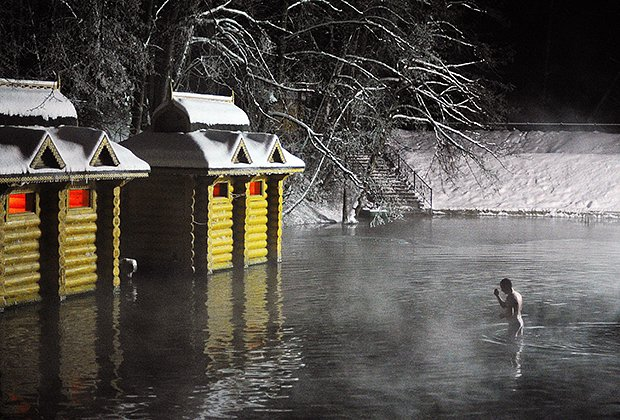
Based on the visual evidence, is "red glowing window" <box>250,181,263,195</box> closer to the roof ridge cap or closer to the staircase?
the roof ridge cap

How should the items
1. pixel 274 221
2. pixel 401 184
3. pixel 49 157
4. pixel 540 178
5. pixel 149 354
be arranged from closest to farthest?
pixel 149 354, pixel 49 157, pixel 274 221, pixel 401 184, pixel 540 178

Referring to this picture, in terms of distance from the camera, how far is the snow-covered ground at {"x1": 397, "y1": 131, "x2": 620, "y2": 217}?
48.0 metres

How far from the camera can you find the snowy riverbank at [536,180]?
4741 cm

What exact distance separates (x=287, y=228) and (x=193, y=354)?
2358cm

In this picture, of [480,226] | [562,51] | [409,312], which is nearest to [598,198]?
[480,226]

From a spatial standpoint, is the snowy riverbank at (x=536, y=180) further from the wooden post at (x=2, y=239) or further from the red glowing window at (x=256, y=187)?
the wooden post at (x=2, y=239)

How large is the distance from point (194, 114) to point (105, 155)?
15.2 feet

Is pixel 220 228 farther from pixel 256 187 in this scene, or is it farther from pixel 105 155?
pixel 105 155

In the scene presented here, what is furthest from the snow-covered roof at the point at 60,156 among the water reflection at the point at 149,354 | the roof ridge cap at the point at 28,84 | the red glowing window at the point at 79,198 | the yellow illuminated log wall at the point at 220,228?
the yellow illuminated log wall at the point at 220,228

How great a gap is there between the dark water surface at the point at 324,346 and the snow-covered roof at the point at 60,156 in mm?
2637

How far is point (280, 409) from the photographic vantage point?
12047mm

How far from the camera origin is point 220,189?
25.1 metres

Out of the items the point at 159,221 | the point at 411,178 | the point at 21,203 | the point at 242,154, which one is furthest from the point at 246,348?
the point at 411,178

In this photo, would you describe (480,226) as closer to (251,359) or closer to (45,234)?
(45,234)
